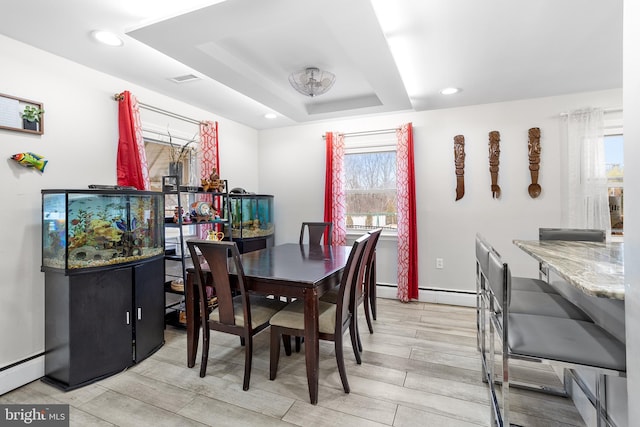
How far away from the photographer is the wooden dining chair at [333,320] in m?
1.97

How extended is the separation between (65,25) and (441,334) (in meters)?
3.72

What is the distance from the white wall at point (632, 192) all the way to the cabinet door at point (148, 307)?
2.71 metres

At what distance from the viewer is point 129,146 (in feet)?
9.00

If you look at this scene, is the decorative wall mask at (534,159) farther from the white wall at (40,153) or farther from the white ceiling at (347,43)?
the white wall at (40,153)

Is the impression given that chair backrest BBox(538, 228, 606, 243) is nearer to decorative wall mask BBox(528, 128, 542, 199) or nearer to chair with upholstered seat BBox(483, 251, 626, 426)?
decorative wall mask BBox(528, 128, 542, 199)

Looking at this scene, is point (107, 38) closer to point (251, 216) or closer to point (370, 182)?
point (251, 216)

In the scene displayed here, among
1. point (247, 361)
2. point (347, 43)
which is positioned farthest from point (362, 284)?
point (347, 43)

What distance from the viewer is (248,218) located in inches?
156

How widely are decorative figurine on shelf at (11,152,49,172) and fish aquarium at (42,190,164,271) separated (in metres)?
0.22

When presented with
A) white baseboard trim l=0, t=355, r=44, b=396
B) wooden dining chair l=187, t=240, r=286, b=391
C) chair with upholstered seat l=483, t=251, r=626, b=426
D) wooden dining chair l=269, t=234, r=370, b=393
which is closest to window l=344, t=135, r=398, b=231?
wooden dining chair l=269, t=234, r=370, b=393

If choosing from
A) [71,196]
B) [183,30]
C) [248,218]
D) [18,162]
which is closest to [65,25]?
[183,30]

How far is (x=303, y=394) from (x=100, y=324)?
1490 mm

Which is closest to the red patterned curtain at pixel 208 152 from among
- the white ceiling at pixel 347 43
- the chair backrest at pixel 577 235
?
the white ceiling at pixel 347 43

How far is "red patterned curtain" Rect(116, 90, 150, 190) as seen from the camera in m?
2.72
